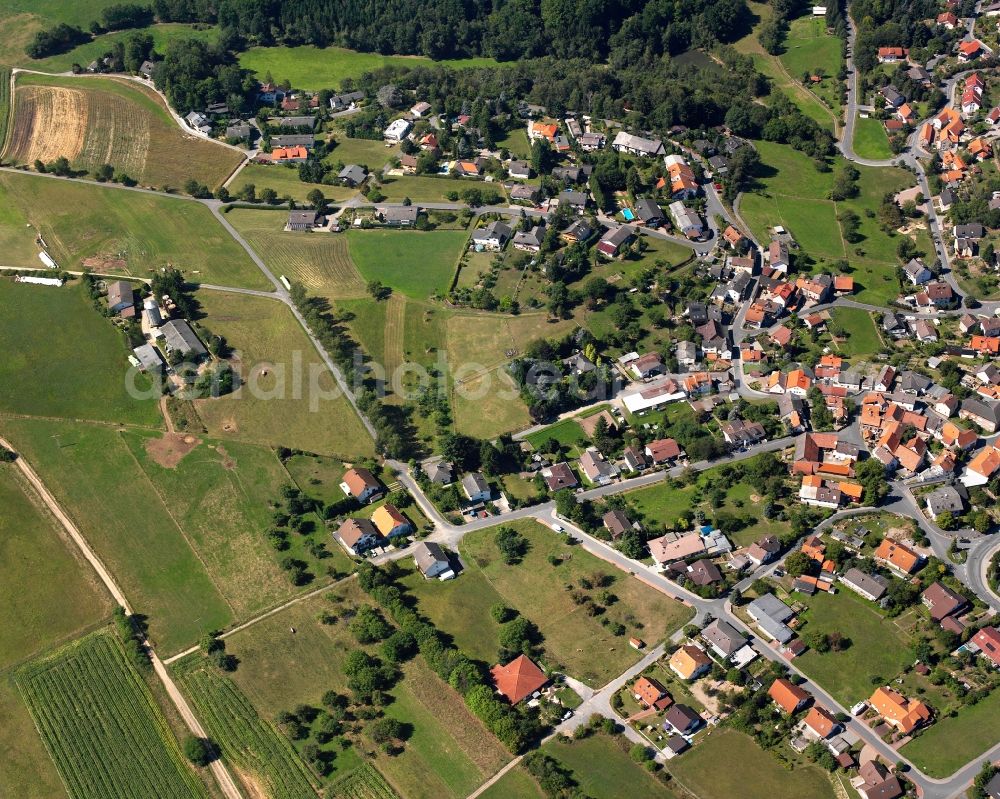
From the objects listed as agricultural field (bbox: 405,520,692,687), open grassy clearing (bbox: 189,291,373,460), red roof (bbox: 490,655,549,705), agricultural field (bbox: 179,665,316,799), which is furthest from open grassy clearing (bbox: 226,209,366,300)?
red roof (bbox: 490,655,549,705)

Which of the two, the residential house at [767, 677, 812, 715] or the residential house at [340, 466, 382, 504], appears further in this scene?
the residential house at [340, 466, 382, 504]

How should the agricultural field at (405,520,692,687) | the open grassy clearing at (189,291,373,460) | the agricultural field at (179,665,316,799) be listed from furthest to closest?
the open grassy clearing at (189,291,373,460) < the agricultural field at (405,520,692,687) < the agricultural field at (179,665,316,799)

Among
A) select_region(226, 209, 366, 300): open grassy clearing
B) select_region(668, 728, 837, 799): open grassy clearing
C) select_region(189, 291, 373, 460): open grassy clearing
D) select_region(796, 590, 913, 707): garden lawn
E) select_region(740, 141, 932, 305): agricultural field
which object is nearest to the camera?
select_region(668, 728, 837, 799): open grassy clearing

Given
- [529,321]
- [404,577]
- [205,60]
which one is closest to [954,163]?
[529,321]

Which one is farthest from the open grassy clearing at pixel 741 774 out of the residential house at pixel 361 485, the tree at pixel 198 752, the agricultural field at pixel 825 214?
the agricultural field at pixel 825 214

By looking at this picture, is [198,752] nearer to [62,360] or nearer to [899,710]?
[62,360]

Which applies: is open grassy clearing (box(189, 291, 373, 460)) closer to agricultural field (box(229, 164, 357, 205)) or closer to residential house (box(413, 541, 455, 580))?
residential house (box(413, 541, 455, 580))
